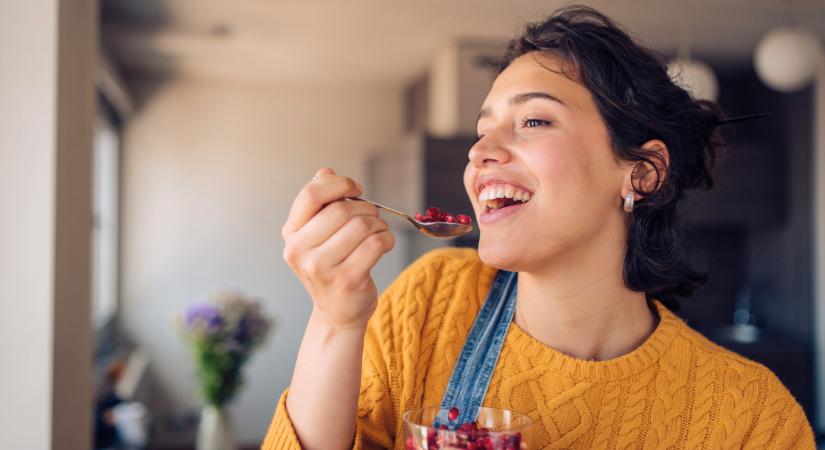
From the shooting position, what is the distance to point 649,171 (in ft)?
4.27

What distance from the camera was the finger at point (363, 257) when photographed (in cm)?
91

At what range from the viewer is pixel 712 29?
4.32 metres

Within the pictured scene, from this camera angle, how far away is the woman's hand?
0.90 meters

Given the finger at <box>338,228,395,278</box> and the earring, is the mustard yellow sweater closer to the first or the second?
the earring

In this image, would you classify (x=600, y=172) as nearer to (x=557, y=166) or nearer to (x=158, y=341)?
(x=557, y=166)

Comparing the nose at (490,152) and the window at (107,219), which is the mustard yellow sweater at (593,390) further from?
the window at (107,219)

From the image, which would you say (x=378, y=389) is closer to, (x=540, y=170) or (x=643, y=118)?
(x=540, y=170)

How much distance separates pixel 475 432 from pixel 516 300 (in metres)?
0.56

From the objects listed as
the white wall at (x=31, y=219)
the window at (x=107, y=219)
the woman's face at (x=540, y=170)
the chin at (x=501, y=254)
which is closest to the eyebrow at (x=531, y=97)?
the woman's face at (x=540, y=170)

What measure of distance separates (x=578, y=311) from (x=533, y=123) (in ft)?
1.17

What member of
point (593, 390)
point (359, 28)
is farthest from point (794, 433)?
point (359, 28)

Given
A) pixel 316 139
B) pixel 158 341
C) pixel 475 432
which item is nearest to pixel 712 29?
pixel 316 139

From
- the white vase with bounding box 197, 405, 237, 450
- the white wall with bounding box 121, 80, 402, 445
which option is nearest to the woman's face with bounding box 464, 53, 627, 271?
the white vase with bounding box 197, 405, 237, 450

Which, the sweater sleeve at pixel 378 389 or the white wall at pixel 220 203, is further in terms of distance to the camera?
the white wall at pixel 220 203
